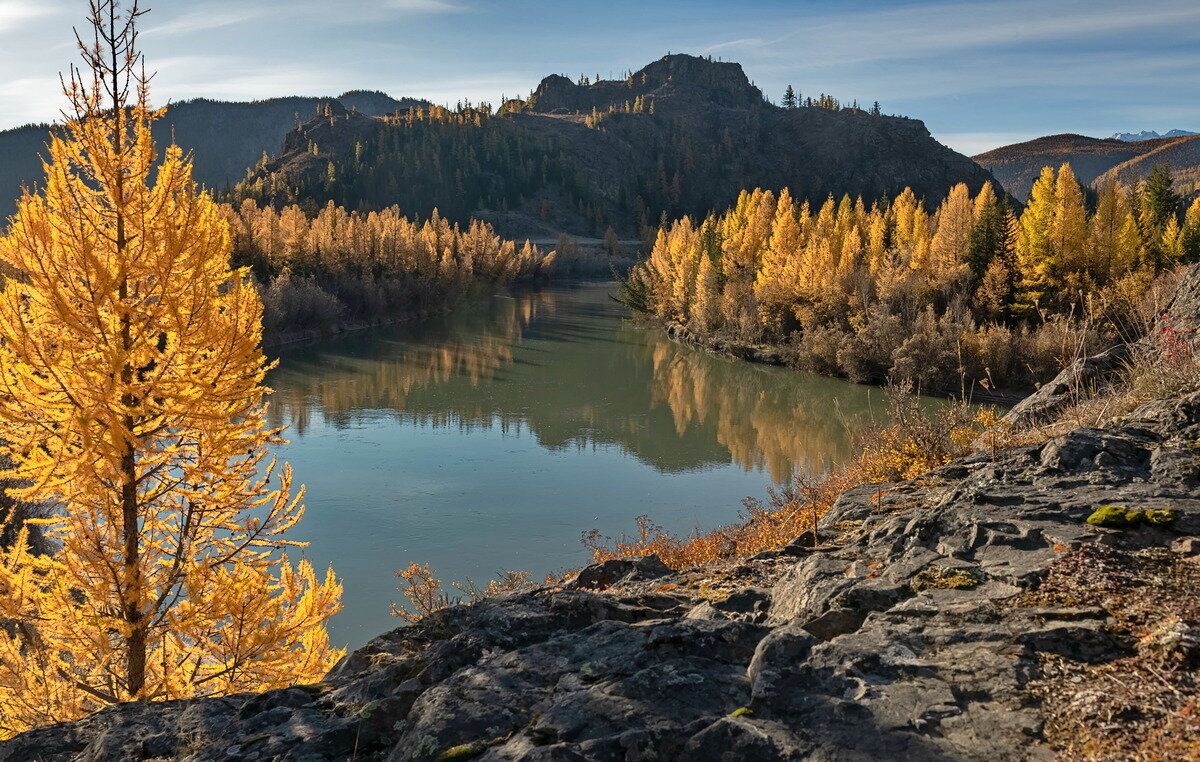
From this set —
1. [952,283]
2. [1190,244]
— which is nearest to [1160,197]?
[1190,244]

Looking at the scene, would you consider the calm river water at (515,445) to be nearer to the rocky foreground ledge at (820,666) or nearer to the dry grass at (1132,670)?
the rocky foreground ledge at (820,666)

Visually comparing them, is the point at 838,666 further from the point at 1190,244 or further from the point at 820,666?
the point at 1190,244

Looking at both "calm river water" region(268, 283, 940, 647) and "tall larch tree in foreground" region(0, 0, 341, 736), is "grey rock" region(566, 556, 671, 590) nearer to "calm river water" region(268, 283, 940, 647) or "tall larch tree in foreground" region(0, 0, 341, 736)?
"tall larch tree in foreground" region(0, 0, 341, 736)

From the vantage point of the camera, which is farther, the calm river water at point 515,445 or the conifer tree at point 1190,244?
the conifer tree at point 1190,244

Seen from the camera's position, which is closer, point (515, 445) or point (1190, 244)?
point (515, 445)

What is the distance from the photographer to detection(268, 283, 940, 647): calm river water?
56.5 ft

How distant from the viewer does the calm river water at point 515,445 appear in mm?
17234

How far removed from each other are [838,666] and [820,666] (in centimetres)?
8

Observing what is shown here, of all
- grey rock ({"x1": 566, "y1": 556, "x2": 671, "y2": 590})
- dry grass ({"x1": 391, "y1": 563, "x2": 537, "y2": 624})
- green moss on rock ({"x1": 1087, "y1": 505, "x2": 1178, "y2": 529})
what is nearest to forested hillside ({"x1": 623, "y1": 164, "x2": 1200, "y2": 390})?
dry grass ({"x1": 391, "y1": 563, "x2": 537, "y2": 624})

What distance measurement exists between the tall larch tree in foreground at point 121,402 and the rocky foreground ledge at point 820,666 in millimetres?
2744

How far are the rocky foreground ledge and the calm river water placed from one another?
31.0ft

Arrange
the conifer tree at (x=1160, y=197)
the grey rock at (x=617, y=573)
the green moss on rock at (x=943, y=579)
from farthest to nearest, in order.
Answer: the conifer tree at (x=1160, y=197), the grey rock at (x=617, y=573), the green moss on rock at (x=943, y=579)

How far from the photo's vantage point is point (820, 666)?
3645mm

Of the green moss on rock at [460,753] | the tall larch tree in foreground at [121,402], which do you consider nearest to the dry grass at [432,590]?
the tall larch tree in foreground at [121,402]
